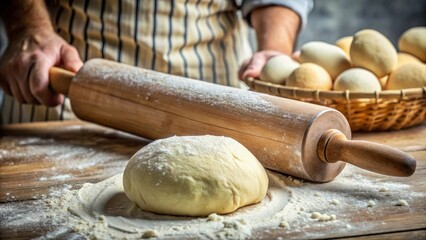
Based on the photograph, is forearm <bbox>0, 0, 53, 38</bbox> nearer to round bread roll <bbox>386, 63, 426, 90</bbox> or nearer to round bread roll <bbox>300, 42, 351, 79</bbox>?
round bread roll <bbox>300, 42, 351, 79</bbox>

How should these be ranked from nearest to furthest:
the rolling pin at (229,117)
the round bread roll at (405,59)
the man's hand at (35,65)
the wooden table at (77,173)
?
the wooden table at (77,173)
the rolling pin at (229,117)
the round bread roll at (405,59)
the man's hand at (35,65)

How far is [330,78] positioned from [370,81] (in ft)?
0.41

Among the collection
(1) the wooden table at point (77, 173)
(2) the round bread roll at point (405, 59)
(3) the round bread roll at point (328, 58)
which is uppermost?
(2) the round bread roll at point (405, 59)

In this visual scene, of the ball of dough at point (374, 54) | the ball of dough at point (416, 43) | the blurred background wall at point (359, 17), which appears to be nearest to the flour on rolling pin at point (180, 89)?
the ball of dough at point (374, 54)

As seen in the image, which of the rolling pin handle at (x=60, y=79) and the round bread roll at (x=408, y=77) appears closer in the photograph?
the round bread roll at (x=408, y=77)

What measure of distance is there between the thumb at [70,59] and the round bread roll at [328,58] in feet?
2.32

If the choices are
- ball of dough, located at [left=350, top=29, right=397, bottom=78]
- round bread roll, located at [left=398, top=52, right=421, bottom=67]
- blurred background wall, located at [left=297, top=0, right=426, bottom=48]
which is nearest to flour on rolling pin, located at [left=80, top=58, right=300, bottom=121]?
ball of dough, located at [left=350, top=29, right=397, bottom=78]

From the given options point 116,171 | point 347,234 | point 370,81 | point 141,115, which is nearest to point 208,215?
point 347,234

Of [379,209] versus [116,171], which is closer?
[379,209]

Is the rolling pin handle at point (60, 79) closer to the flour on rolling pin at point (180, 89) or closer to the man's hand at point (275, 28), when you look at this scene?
the flour on rolling pin at point (180, 89)

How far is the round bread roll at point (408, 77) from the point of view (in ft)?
5.33

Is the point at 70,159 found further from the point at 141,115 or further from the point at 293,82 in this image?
the point at 293,82

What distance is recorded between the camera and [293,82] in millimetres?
1680

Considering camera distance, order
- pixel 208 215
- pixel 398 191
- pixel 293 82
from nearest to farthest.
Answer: pixel 208 215
pixel 398 191
pixel 293 82
